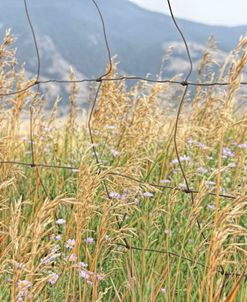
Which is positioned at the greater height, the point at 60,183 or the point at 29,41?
the point at 60,183

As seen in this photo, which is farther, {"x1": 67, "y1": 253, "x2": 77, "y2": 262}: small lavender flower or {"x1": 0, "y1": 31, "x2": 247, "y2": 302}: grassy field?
{"x1": 0, "y1": 31, "x2": 247, "y2": 302}: grassy field

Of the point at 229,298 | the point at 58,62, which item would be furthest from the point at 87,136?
the point at 58,62

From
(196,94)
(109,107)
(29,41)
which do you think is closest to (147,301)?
(109,107)

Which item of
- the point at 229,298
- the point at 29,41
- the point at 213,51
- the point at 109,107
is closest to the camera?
the point at 229,298

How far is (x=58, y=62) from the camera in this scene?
6909 inches

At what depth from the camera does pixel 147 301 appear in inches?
79.4

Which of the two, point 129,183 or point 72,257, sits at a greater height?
point 129,183

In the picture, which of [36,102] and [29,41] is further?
[29,41]

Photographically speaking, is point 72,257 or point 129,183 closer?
point 72,257

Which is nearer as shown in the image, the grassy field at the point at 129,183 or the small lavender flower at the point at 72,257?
the small lavender flower at the point at 72,257

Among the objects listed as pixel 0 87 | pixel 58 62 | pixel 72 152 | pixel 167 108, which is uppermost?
pixel 0 87

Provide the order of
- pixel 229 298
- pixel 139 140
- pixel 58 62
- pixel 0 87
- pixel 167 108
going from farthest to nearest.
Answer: pixel 58 62 < pixel 167 108 < pixel 139 140 < pixel 0 87 < pixel 229 298

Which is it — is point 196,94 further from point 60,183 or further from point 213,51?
point 60,183

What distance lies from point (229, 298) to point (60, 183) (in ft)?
6.78
